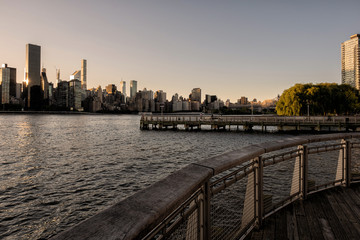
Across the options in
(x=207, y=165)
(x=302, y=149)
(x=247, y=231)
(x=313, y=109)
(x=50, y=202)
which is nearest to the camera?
(x=207, y=165)

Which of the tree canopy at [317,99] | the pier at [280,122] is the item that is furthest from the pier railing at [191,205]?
the tree canopy at [317,99]

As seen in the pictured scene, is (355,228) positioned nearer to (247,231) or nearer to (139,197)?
(247,231)

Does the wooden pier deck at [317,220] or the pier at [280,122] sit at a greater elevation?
the pier at [280,122]

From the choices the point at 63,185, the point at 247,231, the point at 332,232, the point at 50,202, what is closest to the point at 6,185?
the point at 63,185

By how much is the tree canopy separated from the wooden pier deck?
6365 cm

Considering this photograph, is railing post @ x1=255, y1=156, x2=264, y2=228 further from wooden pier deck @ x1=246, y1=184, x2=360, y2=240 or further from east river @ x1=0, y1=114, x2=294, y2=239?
east river @ x1=0, y1=114, x2=294, y2=239

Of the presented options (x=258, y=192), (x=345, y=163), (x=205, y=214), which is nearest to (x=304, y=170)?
(x=258, y=192)

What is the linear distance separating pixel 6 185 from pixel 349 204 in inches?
797

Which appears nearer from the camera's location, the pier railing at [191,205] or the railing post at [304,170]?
the pier railing at [191,205]

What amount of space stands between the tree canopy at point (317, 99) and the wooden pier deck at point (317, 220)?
209 feet

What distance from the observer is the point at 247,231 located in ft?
11.6

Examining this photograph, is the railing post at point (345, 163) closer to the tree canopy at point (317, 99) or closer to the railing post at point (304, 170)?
the railing post at point (304, 170)

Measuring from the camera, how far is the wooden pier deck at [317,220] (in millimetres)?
3633

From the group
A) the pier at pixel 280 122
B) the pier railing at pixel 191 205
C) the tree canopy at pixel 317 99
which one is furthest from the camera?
the tree canopy at pixel 317 99
